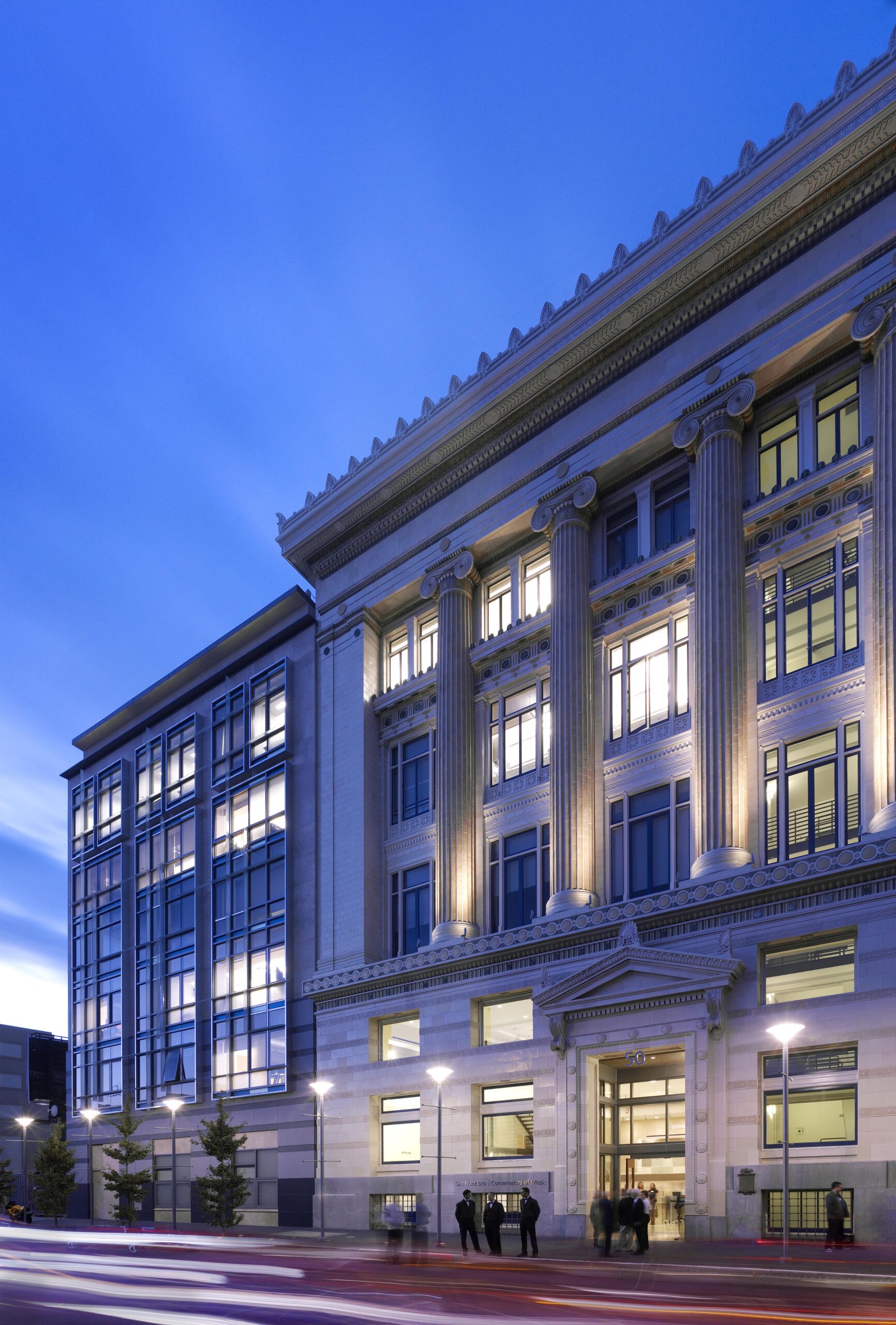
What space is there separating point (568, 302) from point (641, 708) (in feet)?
48.2

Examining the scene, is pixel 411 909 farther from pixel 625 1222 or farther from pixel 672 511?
pixel 625 1222

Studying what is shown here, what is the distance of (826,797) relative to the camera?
35750mm

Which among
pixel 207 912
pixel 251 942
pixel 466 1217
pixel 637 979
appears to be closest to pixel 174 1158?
pixel 251 942

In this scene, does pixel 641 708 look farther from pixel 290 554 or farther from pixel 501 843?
pixel 290 554

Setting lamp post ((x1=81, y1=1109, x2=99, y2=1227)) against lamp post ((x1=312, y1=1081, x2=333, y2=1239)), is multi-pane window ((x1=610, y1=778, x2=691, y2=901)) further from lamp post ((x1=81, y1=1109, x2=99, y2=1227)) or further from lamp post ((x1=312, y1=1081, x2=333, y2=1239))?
lamp post ((x1=81, y1=1109, x2=99, y2=1227))

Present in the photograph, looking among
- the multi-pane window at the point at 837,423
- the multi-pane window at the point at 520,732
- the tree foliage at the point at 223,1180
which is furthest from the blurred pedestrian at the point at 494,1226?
the multi-pane window at the point at 837,423

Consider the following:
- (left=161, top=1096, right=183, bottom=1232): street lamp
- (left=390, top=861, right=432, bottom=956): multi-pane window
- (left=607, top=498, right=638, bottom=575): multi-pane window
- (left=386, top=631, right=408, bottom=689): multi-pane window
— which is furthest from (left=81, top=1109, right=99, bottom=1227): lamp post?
(left=607, top=498, right=638, bottom=575): multi-pane window

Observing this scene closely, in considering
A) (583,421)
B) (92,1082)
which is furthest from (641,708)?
(92,1082)

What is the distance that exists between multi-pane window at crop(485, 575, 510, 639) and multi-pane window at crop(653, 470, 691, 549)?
319 inches

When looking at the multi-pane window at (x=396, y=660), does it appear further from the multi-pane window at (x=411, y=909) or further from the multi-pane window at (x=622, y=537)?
the multi-pane window at (x=622, y=537)

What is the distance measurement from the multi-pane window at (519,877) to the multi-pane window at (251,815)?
1484 cm

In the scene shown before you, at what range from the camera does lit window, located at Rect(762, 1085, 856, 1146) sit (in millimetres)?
32781

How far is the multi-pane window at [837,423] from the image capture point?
3753cm

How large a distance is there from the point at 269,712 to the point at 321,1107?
18983mm
